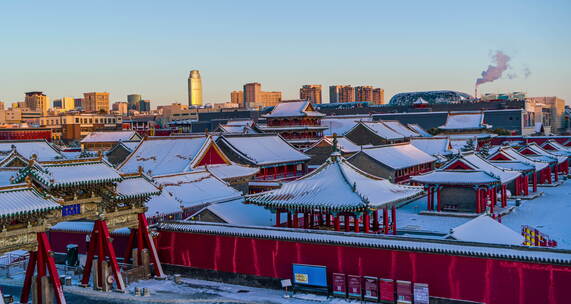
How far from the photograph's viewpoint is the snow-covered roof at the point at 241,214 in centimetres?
3020

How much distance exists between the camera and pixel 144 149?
48156mm

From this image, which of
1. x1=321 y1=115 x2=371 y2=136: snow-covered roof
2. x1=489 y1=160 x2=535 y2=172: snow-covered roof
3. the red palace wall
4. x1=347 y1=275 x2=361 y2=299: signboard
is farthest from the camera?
x1=321 y1=115 x2=371 y2=136: snow-covered roof

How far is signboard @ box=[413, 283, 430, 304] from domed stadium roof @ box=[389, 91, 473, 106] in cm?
14225

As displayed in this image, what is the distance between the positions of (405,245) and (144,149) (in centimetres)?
3237

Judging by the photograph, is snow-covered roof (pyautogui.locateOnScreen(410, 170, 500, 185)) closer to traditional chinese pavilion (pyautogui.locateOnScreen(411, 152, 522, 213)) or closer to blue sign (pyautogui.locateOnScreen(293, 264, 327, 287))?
traditional chinese pavilion (pyautogui.locateOnScreen(411, 152, 522, 213))

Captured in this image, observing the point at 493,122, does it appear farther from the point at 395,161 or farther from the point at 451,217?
the point at 451,217

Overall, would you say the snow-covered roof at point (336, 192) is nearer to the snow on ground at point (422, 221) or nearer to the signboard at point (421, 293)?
the signboard at point (421, 293)

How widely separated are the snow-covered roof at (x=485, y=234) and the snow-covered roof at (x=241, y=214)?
1021 cm

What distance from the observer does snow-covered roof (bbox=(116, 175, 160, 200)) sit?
2492 cm

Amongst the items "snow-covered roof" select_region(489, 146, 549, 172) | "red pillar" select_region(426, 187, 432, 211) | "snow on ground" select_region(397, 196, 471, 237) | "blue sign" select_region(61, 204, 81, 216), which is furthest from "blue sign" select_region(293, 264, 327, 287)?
"snow-covered roof" select_region(489, 146, 549, 172)

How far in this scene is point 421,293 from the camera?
2070 cm

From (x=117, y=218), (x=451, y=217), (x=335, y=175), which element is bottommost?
(x=451, y=217)

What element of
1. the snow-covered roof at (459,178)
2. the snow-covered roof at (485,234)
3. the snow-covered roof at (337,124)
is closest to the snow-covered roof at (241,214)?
the snow-covered roof at (485,234)

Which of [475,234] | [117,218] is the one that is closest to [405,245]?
[475,234]
